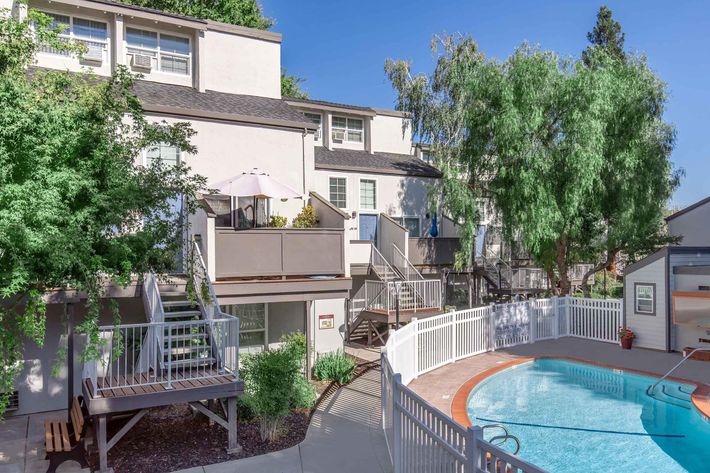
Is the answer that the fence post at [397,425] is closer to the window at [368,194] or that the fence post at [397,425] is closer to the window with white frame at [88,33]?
the window with white frame at [88,33]

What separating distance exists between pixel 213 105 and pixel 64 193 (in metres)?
7.68

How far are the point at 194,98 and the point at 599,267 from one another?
675 inches

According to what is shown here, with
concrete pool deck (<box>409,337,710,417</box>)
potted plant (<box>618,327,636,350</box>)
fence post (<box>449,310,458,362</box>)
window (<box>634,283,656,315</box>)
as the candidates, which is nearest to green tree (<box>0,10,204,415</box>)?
concrete pool deck (<box>409,337,710,417</box>)

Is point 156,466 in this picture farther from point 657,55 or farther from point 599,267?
point 657,55

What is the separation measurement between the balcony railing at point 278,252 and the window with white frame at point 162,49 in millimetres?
6952

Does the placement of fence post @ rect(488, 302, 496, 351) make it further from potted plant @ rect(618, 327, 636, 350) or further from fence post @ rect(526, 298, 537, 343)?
potted plant @ rect(618, 327, 636, 350)

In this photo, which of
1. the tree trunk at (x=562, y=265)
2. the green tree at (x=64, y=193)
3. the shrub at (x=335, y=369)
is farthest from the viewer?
the tree trunk at (x=562, y=265)

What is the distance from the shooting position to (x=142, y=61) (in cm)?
1459

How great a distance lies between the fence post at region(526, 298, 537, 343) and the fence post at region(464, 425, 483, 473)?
1322cm

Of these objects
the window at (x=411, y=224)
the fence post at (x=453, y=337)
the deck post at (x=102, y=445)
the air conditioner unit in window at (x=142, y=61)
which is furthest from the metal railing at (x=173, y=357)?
the window at (x=411, y=224)

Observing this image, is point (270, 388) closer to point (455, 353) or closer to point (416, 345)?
point (416, 345)

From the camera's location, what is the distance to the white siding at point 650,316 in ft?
53.1

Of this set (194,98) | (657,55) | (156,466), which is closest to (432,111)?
(657,55)

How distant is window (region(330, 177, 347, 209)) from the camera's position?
780 inches
